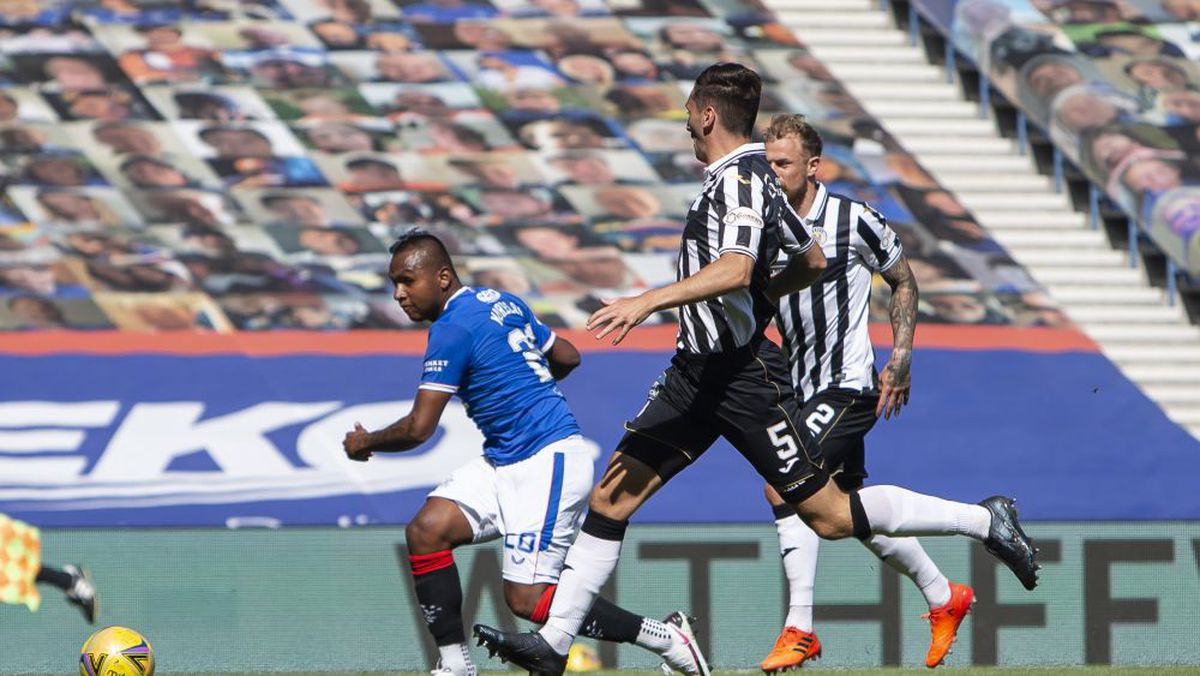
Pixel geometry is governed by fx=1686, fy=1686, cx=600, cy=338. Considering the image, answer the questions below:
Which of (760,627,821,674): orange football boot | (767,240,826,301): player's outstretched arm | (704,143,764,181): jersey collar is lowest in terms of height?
(760,627,821,674): orange football boot

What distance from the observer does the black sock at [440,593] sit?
6.39 m

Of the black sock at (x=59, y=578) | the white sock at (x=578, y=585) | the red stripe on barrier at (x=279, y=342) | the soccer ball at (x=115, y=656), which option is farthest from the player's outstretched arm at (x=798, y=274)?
the red stripe on barrier at (x=279, y=342)

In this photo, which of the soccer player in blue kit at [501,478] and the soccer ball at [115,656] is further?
the soccer ball at [115,656]

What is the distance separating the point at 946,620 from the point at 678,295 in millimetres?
2504

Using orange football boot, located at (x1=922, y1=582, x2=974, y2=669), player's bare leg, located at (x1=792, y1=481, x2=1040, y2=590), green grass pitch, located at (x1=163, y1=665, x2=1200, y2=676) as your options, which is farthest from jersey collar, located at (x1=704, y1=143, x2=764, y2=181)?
green grass pitch, located at (x1=163, y1=665, x2=1200, y2=676)

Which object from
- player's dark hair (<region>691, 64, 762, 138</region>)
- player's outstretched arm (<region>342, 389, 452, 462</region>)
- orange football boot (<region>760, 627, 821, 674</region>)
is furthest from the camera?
orange football boot (<region>760, 627, 821, 674</region>)

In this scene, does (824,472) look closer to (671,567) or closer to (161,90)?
(671,567)

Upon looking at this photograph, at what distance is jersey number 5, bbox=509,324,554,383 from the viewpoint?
6.45 metres

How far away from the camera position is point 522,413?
6430 mm

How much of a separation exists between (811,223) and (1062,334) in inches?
264

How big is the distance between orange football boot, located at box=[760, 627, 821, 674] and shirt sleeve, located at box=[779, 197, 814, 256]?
1841mm

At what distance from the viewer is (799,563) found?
7242 millimetres

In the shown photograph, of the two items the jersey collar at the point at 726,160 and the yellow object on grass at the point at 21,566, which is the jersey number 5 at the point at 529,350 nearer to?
the jersey collar at the point at 726,160

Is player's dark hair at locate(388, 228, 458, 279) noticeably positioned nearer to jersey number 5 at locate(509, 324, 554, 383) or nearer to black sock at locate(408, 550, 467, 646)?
jersey number 5 at locate(509, 324, 554, 383)
